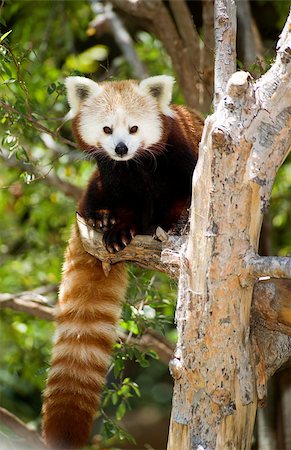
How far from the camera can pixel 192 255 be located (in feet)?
8.36

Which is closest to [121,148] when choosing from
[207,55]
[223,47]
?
[223,47]

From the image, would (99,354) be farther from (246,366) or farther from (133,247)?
(246,366)

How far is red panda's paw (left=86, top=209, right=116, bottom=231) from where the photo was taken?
11.6 feet

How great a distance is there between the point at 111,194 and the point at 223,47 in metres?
1.25

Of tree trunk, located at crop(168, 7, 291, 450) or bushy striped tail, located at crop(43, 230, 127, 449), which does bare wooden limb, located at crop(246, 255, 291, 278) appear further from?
bushy striped tail, located at crop(43, 230, 127, 449)

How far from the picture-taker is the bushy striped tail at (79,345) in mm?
3016

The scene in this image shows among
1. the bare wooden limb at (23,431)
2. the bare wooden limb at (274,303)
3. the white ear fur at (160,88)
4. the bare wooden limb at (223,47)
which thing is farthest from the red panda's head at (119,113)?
the bare wooden limb at (23,431)

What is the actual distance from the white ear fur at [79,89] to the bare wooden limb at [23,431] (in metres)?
1.76

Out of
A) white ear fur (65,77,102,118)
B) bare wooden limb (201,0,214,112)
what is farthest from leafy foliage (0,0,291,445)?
bare wooden limb (201,0,214,112)

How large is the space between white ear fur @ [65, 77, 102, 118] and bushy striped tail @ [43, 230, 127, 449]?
2.18 ft

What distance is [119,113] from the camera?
340 centimetres

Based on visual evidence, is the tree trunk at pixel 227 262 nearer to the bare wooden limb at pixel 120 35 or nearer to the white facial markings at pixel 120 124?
the white facial markings at pixel 120 124

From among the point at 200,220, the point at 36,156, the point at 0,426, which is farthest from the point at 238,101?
the point at 36,156

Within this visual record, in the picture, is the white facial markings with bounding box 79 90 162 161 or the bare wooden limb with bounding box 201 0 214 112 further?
the bare wooden limb with bounding box 201 0 214 112
